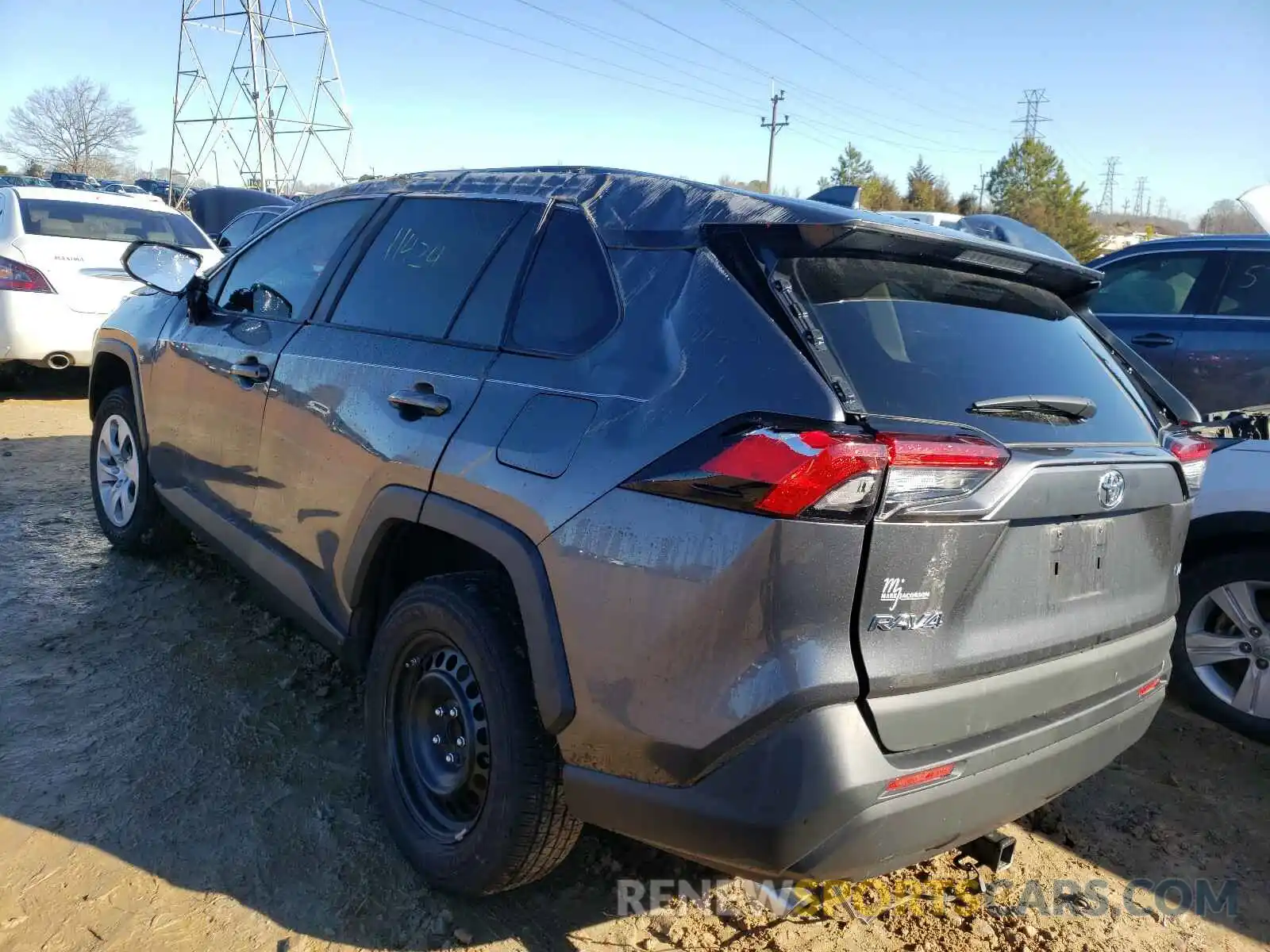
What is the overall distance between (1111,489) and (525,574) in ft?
4.35

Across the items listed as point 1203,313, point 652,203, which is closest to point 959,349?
point 652,203

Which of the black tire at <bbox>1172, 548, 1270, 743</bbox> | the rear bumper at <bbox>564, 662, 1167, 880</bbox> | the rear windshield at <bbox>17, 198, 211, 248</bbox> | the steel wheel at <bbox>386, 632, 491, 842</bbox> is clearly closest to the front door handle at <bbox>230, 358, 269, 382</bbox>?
the steel wheel at <bbox>386, 632, 491, 842</bbox>

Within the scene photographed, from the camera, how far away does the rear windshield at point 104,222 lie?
8.17 m

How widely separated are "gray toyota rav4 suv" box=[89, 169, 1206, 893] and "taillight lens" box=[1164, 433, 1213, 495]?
1 centimetres

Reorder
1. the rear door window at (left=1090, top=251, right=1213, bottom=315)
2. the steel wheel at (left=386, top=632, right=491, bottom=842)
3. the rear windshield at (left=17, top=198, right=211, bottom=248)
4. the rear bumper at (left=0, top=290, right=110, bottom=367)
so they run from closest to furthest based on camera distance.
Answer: the steel wheel at (left=386, top=632, right=491, bottom=842) < the rear door window at (left=1090, top=251, right=1213, bottom=315) < the rear bumper at (left=0, top=290, right=110, bottom=367) < the rear windshield at (left=17, top=198, right=211, bottom=248)

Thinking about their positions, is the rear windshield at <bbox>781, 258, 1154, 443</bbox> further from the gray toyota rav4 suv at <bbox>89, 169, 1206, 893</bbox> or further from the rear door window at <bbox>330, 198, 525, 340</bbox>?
the rear door window at <bbox>330, 198, 525, 340</bbox>

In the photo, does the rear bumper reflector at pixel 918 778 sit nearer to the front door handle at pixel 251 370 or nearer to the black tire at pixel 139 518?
the front door handle at pixel 251 370

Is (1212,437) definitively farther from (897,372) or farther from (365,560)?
(365,560)

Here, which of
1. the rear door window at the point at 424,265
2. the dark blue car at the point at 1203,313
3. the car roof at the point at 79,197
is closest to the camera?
the rear door window at the point at 424,265

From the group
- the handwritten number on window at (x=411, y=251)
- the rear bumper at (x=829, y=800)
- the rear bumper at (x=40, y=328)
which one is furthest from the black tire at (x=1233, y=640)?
the rear bumper at (x=40, y=328)

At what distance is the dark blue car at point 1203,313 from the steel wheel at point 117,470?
5.67m

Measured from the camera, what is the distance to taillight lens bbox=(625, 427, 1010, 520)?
176 centimetres

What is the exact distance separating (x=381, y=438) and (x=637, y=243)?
35.6 inches

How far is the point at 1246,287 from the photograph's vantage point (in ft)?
18.9
